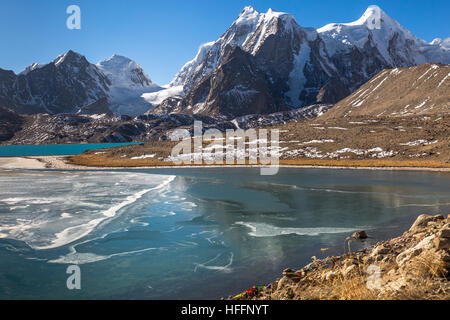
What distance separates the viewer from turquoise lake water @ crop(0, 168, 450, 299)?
45.9 feet

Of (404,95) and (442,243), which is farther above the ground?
(404,95)

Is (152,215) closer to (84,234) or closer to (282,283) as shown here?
(84,234)

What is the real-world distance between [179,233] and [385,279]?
15.4 m

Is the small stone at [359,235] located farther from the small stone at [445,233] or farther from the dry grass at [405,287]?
the small stone at [445,233]

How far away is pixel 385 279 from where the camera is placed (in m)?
9.08

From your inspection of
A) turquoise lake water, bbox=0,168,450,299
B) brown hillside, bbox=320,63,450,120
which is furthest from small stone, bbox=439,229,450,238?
brown hillside, bbox=320,63,450,120

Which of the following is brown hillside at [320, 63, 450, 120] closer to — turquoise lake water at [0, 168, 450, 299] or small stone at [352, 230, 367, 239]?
turquoise lake water at [0, 168, 450, 299]

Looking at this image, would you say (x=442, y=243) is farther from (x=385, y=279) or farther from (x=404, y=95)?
(x=404, y=95)

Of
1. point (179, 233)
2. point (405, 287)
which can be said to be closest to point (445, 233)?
point (405, 287)

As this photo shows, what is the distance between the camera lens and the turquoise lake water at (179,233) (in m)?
14.0

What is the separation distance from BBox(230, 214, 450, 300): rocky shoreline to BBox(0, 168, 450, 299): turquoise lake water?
2.27 m

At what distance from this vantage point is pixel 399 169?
65.4 metres

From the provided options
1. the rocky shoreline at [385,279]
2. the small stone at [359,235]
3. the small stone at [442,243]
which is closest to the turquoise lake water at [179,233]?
the small stone at [359,235]
